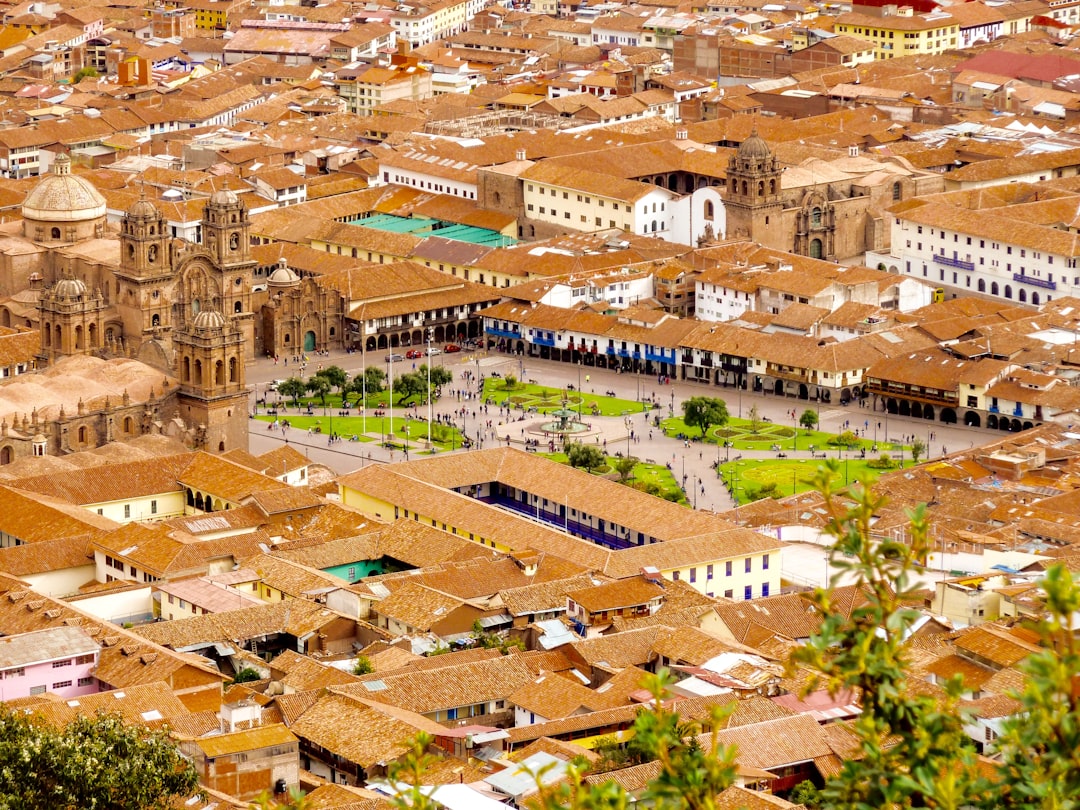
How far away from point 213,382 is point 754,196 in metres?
37.4

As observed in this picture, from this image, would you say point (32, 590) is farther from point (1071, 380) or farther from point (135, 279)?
point (1071, 380)

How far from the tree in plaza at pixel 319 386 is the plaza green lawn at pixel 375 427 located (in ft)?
4.63

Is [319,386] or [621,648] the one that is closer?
[621,648]

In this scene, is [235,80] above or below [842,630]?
below

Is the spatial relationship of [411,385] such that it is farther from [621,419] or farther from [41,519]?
[41,519]

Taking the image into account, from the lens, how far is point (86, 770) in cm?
4422

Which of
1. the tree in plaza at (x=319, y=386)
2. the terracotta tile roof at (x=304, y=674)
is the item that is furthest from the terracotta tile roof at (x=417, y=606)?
the tree in plaza at (x=319, y=386)

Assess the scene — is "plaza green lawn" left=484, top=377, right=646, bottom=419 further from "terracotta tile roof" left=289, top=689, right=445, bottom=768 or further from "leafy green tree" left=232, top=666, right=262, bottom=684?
"terracotta tile roof" left=289, top=689, right=445, bottom=768

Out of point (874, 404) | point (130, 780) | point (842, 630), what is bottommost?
point (874, 404)

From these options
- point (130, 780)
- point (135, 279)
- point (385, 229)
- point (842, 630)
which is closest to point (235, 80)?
point (385, 229)

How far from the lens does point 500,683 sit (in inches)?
2210

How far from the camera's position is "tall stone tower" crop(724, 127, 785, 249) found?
11469cm

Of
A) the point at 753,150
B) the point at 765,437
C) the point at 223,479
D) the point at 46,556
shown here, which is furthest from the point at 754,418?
the point at 46,556

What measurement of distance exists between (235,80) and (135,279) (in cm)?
6218
